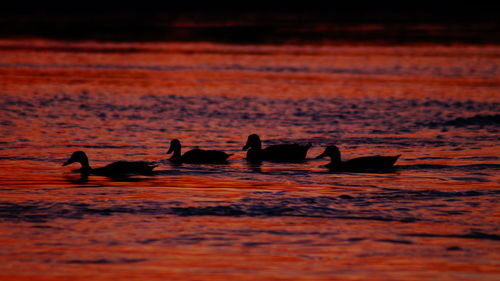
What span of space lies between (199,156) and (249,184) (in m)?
2.54

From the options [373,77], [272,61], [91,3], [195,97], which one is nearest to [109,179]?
[195,97]

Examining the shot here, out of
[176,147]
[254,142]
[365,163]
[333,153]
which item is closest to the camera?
[365,163]

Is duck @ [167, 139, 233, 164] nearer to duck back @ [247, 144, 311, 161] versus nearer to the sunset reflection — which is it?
the sunset reflection

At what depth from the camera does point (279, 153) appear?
18.8m

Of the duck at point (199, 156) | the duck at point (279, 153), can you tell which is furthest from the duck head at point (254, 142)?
the duck at point (199, 156)

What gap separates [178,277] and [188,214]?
301 cm

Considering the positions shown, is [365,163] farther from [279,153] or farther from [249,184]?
[249,184]

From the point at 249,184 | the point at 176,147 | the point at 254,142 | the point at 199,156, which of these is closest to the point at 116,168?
the point at 199,156

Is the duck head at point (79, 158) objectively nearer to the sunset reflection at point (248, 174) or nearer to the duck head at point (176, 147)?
the sunset reflection at point (248, 174)

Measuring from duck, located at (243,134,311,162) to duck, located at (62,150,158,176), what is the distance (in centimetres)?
260

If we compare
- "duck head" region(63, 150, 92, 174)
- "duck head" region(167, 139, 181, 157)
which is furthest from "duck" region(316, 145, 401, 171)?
"duck head" region(63, 150, 92, 174)

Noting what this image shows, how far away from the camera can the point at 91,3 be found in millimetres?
108688

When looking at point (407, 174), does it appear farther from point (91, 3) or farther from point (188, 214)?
point (91, 3)

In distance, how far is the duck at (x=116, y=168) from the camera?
54.7 ft
